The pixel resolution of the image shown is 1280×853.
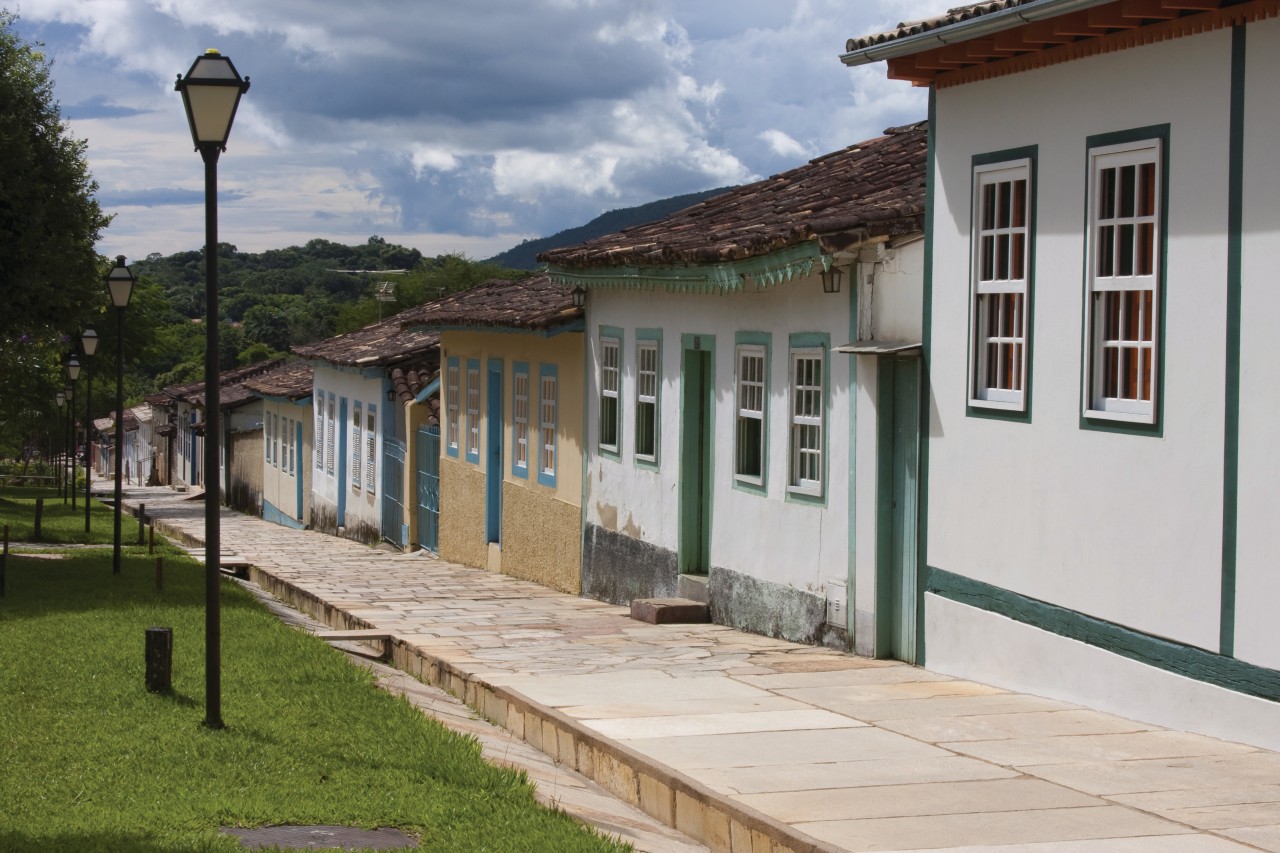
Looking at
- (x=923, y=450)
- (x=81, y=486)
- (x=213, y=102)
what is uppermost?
(x=213, y=102)

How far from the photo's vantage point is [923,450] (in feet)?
33.0

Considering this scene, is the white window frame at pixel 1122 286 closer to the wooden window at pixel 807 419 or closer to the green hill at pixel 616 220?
the wooden window at pixel 807 419

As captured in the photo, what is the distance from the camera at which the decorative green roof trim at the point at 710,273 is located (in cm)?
1070

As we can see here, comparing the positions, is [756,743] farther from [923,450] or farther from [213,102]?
[213,102]

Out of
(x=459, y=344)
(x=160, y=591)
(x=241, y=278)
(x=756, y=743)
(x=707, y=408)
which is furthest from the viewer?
(x=241, y=278)

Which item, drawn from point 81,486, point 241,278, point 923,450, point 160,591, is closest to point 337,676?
point 923,450

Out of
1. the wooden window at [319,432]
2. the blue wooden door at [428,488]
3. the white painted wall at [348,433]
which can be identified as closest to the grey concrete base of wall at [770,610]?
the blue wooden door at [428,488]

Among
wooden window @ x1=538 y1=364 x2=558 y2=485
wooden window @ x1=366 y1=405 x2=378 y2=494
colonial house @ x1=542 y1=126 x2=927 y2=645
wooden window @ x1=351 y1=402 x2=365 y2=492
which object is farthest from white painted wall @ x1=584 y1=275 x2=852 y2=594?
wooden window @ x1=351 y1=402 x2=365 y2=492

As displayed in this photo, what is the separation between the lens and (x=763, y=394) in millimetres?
12242

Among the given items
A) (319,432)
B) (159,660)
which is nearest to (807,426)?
(159,660)

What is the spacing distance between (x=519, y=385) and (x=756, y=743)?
11932mm

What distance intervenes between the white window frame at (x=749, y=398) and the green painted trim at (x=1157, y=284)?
3.95 meters

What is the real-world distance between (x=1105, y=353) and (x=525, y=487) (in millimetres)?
11316

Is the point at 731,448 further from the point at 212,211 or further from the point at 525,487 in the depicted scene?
the point at 525,487
